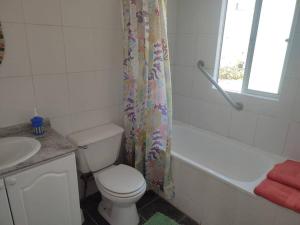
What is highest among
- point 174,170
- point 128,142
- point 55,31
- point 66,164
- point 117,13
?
point 117,13

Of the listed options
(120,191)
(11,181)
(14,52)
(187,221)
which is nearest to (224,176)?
(187,221)

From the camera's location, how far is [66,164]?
130cm

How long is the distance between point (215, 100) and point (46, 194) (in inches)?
65.7

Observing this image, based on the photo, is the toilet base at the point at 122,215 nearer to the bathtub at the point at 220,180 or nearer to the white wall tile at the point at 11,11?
the bathtub at the point at 220,180

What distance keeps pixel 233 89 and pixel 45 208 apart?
1823 mm

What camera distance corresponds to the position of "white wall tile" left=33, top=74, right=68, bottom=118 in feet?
5.09

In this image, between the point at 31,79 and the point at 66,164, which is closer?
the point at 66,164

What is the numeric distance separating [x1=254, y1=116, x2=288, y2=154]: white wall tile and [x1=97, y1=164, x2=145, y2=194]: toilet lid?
1.10 meters

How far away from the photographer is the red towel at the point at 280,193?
4.15 ft

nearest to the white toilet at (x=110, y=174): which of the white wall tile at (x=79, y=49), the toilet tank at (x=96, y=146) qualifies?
the toilet tank at (x=96, y=146)

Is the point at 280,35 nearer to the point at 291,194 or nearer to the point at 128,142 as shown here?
the point at 291,194

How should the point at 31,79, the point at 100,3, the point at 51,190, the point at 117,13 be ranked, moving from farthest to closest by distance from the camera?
1. the point at 117,13
2. the point at 100,3
3. the point at 31,79
4. the point at 51,190

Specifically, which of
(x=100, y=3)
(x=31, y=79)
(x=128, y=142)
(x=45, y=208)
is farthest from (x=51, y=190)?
(x=100, y=3)

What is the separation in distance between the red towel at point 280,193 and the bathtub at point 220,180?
0.04 metres
